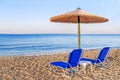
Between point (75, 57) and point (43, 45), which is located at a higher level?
point (75, 57)

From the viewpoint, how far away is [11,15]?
129 ft

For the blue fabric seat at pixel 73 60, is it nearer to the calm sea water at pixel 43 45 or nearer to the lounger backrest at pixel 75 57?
the lounger backrest at pixel 75 57

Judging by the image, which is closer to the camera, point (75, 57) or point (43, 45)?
point (75, 57)

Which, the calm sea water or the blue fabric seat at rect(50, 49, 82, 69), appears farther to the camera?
the calm sea water

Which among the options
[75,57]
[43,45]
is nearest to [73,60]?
[75,57]

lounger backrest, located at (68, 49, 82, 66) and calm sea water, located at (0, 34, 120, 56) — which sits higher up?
lounger backrest, located at (68, 49, 82, 66)

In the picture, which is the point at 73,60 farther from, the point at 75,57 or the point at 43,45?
the point at 43,45

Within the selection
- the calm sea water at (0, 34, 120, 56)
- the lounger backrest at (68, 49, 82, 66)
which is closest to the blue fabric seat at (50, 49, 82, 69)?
the lounger backrest at (68, 49, 82, 66)

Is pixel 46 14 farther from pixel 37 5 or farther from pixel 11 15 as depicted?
pixel 11 15

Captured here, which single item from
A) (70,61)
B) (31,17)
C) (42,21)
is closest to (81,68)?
(70,61)

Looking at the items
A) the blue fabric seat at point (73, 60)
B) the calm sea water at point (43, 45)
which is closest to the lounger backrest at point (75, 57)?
the blue fabric seat at point (73, 60)

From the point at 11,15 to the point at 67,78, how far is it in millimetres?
35309

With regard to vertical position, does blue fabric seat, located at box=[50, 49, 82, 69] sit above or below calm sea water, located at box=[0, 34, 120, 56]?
above

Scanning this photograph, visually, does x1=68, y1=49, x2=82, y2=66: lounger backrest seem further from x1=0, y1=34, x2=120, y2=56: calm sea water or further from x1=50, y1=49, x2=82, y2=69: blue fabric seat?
x1=0, y1=34, x2=120, y2=56: calm sea water
